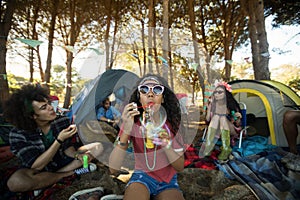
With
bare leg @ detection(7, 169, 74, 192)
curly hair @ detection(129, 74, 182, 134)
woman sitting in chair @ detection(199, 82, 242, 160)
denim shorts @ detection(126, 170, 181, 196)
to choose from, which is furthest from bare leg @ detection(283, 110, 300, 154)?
bare leg @ detection(7, 169, 74, 192)

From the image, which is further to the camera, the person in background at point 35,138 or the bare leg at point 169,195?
the person in background at point 35,138

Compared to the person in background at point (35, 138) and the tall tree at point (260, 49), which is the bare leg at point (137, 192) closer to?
the person in background at point (35, 138)

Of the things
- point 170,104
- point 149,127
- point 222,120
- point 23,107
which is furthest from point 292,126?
point 23,107

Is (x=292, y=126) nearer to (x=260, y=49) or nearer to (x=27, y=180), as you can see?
(x=260, y=49)

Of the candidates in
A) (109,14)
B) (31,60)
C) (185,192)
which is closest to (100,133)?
(185,192)

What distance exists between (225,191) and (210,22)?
30.5ft

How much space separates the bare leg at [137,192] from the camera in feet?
3.99

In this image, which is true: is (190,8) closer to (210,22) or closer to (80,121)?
(210,22)

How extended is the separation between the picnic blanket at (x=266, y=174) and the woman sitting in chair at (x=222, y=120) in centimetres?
32

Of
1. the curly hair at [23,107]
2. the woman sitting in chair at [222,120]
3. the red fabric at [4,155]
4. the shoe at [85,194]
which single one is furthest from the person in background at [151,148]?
the red fabric at [4,155]

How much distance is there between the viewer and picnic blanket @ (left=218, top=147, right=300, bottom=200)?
1847 mm

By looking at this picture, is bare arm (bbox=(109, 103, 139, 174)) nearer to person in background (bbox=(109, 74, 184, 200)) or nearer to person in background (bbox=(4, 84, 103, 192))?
person in background (bbox=(109, 74, 184, 200))

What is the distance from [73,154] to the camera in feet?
6.97

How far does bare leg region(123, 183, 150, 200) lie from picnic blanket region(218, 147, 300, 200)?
1200 millimetres
